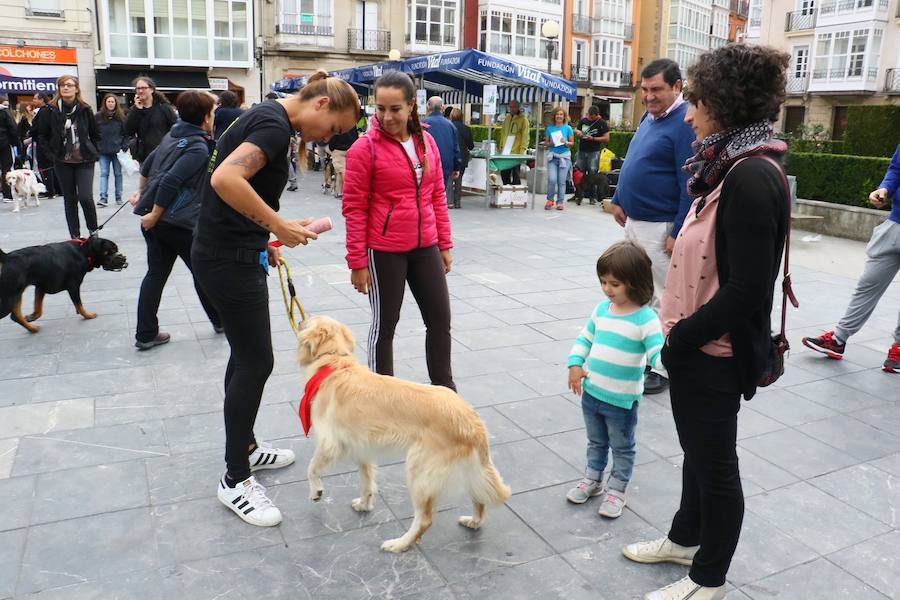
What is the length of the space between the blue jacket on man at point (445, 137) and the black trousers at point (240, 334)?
826cm

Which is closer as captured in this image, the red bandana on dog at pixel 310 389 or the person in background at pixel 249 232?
the person in background at pixel 249 232

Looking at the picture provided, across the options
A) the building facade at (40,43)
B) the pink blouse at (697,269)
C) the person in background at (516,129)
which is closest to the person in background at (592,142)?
the person in background at (516,129)

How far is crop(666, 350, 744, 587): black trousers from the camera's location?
230cm

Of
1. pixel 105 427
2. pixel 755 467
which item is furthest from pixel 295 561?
pixel 755 467

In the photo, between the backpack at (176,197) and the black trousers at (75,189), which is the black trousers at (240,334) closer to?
the backpack at (176,197)

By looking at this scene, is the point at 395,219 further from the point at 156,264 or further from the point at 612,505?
the point at 156,264

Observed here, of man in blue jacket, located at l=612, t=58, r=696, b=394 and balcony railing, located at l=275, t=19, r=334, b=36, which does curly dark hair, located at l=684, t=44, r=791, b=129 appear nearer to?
man in blue jacket, located at l=612, t=58, r=696, b=394

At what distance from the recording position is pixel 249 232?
2965 mm

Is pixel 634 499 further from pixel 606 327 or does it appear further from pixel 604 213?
pixel 604 213

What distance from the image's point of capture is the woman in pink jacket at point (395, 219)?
3.71 meters

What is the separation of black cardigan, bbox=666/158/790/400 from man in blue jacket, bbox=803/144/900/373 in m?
3.66

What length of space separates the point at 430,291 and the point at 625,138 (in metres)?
16.8

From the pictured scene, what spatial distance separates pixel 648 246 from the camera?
4547 millimetres

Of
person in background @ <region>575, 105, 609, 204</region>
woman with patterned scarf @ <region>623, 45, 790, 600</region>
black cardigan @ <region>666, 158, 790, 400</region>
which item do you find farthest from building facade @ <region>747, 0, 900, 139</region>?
black cardigan @ <region>666, 158, 790, 400</region>
